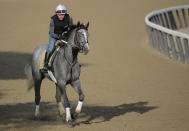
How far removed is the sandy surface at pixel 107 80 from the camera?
1287 centimetres

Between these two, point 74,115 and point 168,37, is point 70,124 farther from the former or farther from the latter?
point 168,37

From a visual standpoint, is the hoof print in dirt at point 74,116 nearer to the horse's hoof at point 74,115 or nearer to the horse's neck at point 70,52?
the horse's hoof at point 74,115

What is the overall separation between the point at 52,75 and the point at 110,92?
4.21 meters

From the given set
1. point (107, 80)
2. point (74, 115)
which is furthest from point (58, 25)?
point (107, 80)

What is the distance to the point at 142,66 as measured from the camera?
20.6 metres

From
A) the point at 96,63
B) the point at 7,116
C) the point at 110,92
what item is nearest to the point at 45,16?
the point at 96,63

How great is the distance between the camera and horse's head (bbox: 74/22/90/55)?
11.5 metres

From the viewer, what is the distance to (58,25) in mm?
12586

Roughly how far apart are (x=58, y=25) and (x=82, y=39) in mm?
1264

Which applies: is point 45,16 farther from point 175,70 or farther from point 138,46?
point 175,70

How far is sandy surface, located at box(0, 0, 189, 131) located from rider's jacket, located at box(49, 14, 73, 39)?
7.51 ft

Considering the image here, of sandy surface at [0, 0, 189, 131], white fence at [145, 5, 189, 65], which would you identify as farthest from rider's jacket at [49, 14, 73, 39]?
A: white fence at [145, 5, 189, 65]

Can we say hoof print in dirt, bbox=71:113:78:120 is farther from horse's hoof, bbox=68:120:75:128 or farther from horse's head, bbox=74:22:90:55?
horse's head, bbox=74:22:90:55

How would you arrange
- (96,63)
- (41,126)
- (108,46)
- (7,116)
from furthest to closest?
(108,46) < (96,63) < (7,116) < (41,126)
